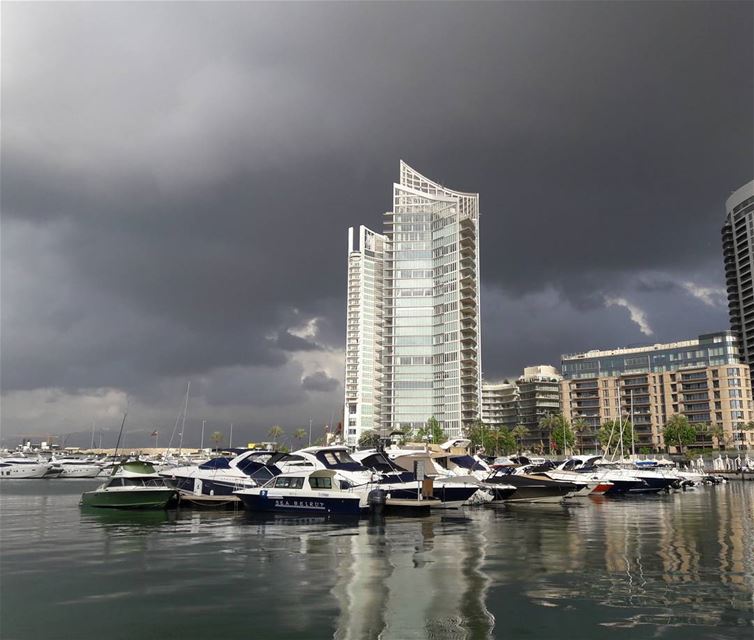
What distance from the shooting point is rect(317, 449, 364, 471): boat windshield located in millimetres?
37875

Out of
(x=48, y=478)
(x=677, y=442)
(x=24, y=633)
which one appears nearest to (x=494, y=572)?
(x=24, y=633)

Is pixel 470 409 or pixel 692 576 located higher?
pixel 470 409

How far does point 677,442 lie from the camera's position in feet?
559

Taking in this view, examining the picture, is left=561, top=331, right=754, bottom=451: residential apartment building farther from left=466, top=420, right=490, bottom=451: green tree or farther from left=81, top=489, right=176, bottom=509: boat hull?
left=81, top=489, right=176, bottom=509: boat hull

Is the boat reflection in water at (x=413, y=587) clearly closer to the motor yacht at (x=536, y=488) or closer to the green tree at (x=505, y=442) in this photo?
the motor yacht at (x=536, y=488)

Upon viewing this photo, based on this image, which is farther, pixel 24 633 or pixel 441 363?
pixel 441 363

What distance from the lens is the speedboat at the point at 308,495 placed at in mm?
33875

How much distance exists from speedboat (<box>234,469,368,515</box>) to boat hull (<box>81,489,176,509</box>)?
584cm

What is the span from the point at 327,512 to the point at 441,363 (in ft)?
467

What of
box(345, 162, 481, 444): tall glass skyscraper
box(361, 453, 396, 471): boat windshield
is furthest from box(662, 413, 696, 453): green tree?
box(361, 453, 396, 471): boat windshield

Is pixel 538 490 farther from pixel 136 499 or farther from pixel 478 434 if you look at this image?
pixel 478 434

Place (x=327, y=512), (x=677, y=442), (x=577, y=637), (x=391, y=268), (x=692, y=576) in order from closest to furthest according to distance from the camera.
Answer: (x=577, y=637), (x=692, y=576), (x=327, y=512), (x=677, y=442), (x=391, y=268)

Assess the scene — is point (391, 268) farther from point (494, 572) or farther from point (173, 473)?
point (494, 572)

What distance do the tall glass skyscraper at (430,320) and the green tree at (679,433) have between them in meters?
52.0
